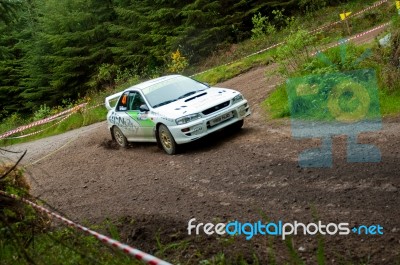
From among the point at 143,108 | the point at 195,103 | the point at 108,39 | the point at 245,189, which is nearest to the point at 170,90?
the point at 143,108

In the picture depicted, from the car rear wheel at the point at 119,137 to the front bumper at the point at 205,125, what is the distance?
305 centimetres

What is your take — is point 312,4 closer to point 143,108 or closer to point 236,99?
point 236,99

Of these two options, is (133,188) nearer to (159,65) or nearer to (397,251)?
(397,251)

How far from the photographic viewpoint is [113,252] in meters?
5.05

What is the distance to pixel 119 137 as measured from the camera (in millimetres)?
13680

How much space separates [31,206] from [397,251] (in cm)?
436

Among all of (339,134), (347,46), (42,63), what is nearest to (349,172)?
(339,134)

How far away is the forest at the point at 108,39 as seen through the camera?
89.2 feet

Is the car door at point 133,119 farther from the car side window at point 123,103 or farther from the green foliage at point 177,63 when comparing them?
the green foliage at point 177,63

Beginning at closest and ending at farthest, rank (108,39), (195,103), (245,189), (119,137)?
(245,189)
(195,103)
(119,137)
(108,39)

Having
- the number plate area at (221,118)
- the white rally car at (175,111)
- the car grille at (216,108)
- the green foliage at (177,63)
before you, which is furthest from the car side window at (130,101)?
the green foliage at (177,63)

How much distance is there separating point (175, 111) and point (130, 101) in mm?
2173

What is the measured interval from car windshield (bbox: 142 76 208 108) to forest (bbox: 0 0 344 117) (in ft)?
48.0

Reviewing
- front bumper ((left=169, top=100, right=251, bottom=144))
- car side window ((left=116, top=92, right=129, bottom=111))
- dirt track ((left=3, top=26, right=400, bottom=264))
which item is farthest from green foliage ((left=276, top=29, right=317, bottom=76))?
car side window ((left=116, top=92, right=129, bottom=111))
